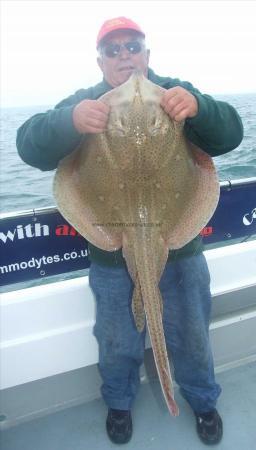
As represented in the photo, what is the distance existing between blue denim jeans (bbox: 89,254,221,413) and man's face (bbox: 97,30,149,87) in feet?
3.40

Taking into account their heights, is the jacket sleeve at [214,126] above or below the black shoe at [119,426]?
above

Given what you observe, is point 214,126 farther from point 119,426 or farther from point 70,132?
point 119,426

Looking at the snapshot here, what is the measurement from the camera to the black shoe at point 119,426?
258 centimetres

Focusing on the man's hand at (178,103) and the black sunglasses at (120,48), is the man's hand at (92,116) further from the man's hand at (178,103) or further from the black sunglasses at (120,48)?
the black sunglasses at (120,48)

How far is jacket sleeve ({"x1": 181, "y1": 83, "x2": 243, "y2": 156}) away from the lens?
184 cm

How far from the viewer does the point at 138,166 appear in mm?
1785

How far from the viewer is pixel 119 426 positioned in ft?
8.54

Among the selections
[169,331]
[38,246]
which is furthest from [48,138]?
[169,331]

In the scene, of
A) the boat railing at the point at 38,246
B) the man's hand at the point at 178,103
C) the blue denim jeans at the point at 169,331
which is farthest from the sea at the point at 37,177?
A: the man's hand at the point at 178,103

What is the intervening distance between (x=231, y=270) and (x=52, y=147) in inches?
66.8

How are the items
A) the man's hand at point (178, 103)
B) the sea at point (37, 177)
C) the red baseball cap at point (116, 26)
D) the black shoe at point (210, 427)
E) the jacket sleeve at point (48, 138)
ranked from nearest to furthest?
the man's hand at point (178, 103), the jacket sleeve at point (48, 138), the red baseball cap at point (116, 26), the black shoe at point (210, 427), the sea at point (37, 177)

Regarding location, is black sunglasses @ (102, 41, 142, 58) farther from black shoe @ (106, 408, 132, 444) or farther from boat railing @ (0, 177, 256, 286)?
black shoe @ (106, 408, 132, 444)

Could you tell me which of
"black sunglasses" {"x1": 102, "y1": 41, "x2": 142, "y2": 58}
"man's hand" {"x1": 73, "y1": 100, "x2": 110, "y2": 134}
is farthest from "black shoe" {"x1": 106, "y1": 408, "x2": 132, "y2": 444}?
"black sunglasses" {"x1": 102, "y1": 41, "x2": 142, "y2": 58}

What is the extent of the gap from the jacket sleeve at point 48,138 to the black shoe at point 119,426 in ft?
5.23
